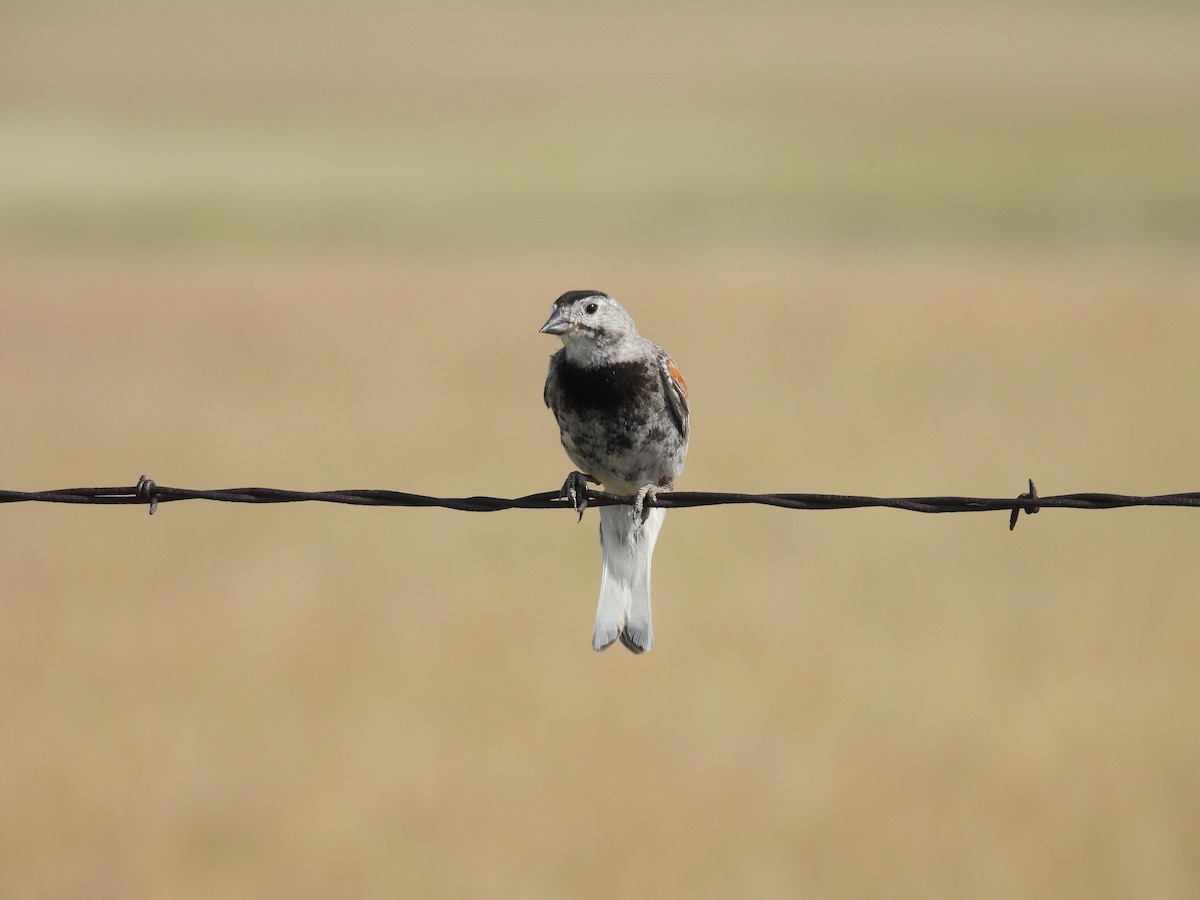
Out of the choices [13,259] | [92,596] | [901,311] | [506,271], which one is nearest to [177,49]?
[13,259]

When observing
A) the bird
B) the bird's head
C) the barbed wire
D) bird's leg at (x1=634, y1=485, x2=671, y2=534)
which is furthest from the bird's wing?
the barbed wire

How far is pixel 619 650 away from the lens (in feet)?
48.5

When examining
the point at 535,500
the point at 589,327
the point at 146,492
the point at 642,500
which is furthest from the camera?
the point at 589,327

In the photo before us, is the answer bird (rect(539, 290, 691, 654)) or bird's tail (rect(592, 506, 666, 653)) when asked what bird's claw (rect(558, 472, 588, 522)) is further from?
bird's tail (rect(592, 506, 666, 653))

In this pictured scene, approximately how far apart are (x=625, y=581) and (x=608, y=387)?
0.97 m

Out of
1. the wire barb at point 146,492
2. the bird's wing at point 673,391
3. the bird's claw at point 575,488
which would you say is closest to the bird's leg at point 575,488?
the bird's claw at point 575,488

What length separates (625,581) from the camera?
22.6 ft

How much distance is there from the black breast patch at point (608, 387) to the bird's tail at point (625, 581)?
64 centimetres

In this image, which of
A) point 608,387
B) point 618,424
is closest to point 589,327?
point 608,387

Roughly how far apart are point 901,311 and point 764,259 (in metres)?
9.78

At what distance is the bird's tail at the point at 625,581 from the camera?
6.71m

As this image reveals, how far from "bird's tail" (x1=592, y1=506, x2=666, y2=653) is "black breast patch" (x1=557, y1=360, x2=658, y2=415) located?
0.64 m

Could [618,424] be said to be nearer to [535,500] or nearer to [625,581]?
[625,581]

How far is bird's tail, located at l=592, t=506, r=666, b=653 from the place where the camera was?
671 centimetres
